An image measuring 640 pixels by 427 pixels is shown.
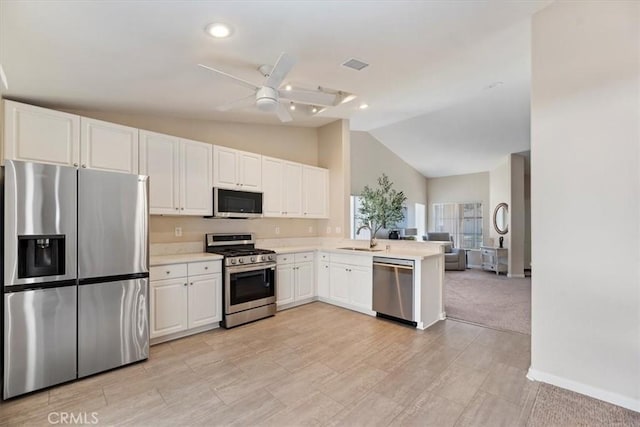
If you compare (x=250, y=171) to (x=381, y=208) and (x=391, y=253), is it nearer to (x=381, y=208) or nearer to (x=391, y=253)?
(x=381, y=208)

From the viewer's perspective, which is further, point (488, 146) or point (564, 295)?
point (488, 146)

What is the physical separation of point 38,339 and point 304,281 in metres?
3.14

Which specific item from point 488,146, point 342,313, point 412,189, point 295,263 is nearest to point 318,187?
point 295,263

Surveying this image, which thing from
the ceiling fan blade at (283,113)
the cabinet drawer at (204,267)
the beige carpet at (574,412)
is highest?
the ceiling fan blade at (283,113)

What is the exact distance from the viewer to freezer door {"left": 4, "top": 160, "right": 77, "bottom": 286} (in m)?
2.26

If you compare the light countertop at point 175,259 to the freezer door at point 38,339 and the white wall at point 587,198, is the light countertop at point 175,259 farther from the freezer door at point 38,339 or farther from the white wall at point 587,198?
the white wall at point 587,198

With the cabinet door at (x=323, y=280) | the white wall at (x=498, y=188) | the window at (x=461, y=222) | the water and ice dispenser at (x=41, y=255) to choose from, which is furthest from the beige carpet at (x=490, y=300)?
the water and ice dispenser at (x=41, y=255)

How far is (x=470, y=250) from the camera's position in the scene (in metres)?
9.23

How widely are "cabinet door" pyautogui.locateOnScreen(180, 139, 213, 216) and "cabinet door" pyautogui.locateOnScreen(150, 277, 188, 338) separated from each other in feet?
2.99

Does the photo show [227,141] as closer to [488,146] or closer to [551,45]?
[551,45]

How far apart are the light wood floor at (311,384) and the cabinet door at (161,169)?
159cm

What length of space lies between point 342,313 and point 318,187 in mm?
2229

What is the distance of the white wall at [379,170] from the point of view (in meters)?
7.93

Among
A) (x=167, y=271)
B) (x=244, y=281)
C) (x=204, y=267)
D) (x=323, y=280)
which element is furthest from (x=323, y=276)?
(x=167, y=271)
